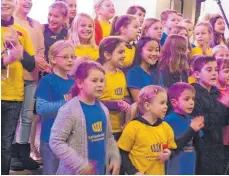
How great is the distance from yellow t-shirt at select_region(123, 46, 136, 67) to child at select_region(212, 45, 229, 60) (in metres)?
0.40

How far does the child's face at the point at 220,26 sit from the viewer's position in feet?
7.40

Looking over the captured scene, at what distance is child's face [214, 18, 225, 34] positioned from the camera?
225cm

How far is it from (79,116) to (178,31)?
0.89 metres

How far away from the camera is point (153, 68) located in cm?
183

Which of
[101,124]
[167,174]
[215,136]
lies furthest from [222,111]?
[101,124]

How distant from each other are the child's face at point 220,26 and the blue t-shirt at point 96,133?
1.05 meters

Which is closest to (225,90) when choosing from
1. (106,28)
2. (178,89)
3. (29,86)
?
(178,89)

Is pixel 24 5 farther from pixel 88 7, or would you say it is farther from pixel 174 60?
pixel 174 60

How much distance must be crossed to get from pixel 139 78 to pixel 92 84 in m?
0.39

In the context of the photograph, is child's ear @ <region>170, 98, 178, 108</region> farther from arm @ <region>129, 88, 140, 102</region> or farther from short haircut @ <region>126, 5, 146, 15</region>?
short haircut @ <region>126, 5, 146, 15</region>

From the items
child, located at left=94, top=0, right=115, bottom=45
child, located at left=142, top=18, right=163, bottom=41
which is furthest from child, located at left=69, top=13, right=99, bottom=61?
child, located at left=142, top=18, right=163, bottom=41

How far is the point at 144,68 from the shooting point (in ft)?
5.96

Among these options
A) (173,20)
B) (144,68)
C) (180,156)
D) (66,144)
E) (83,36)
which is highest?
(173,20)

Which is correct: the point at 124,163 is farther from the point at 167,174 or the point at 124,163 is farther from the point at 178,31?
the point at 178,31
